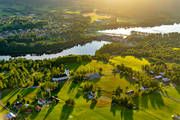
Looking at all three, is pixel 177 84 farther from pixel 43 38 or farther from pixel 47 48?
pixel 43 38

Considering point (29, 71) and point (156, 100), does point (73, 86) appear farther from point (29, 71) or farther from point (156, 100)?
point (156, 100)

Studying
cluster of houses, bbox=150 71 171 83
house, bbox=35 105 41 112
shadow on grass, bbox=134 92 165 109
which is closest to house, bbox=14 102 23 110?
house, bbox=35 105 41 112

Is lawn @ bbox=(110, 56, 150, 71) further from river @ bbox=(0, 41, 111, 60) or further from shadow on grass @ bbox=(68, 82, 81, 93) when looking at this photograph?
shadow on grass @ bbox=(68, 82, 81, 93)

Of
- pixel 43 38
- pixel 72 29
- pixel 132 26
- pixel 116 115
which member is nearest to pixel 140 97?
pixel 116 115

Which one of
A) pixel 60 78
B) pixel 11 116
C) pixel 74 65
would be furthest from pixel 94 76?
pixel 11 116

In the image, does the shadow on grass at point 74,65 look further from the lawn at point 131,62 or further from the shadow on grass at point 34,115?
the shadow on grass at point 34,115

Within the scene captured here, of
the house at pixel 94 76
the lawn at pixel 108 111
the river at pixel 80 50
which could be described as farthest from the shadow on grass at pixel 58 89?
the river at pixel 80 50
